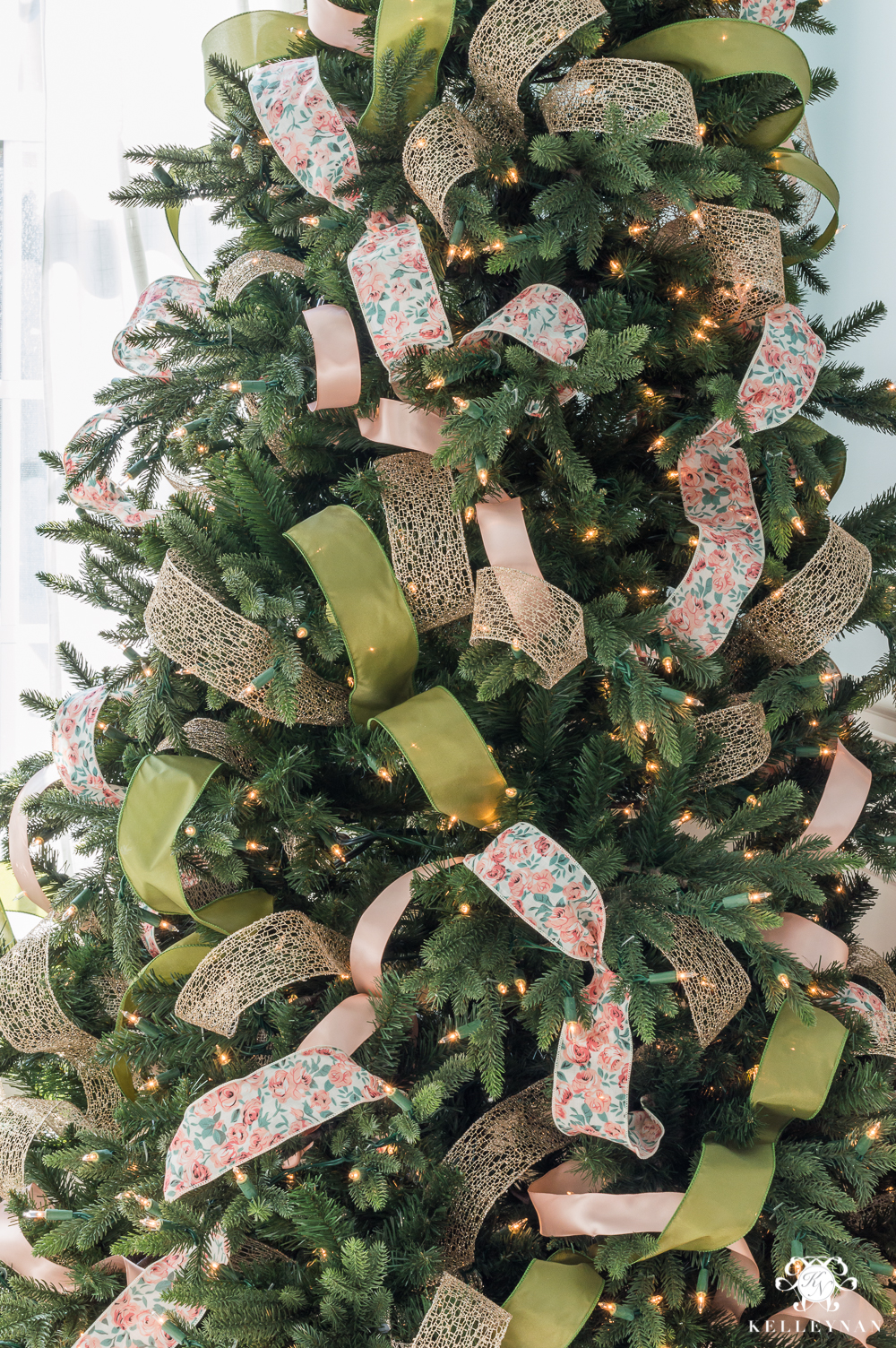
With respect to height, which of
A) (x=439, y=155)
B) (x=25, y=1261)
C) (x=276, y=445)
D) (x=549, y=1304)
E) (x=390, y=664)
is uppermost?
(x=439, y=155)

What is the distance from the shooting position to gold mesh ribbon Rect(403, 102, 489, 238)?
70 cm

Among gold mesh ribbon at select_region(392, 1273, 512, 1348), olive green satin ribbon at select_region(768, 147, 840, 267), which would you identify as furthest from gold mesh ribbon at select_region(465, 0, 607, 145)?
gold mesh ribbon at select_region(392, 1273, 512, 1348)

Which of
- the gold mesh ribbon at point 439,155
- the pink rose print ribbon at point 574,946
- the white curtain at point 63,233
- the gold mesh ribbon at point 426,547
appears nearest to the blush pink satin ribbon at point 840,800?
the pink rose print ribbon at point 574,946

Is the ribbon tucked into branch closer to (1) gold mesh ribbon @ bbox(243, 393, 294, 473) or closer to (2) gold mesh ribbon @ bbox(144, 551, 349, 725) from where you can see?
(2) gold mesh ribbon @ bbox(144, 551, 349, 725)

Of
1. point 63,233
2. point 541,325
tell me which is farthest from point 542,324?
point 63,233

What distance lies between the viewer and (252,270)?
2.70 ft

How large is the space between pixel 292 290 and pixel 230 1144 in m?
0.74

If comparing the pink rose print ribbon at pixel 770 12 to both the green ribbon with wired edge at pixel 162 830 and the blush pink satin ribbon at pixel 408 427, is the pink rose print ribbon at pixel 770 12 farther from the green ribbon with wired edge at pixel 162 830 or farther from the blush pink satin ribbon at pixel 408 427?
the green ribbon with wired edge at pixel 162 830

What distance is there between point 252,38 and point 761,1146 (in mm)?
1156

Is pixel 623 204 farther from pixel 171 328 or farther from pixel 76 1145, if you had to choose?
pixel 76 1145

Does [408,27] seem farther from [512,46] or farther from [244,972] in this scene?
[244,972]

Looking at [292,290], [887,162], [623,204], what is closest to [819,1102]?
[623,204]

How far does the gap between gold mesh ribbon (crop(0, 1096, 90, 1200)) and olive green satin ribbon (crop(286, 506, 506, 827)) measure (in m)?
0.50

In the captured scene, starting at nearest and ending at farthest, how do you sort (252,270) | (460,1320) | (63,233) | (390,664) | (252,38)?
(460,1320) < (390,664) < (252,270) < (252,38) < (63,233)
